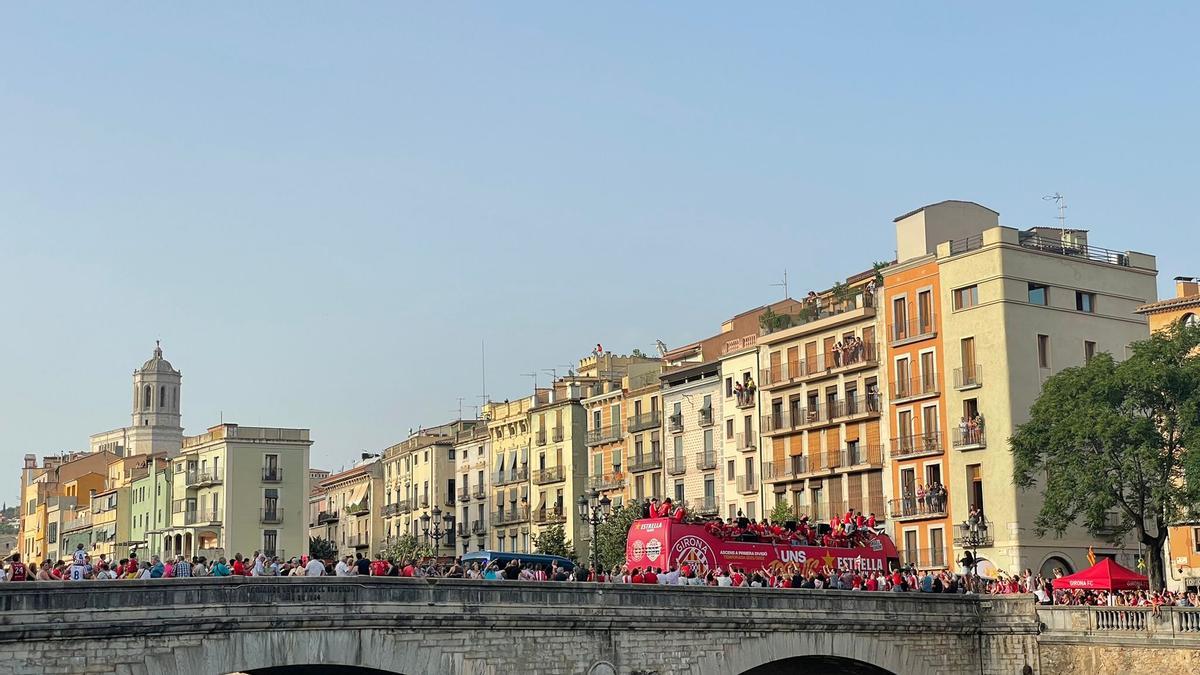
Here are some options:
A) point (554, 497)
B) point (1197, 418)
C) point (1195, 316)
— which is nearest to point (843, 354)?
point (1195, 316)

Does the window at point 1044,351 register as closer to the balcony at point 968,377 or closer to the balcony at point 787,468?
the balcony at point 968,377

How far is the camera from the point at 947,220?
76.4m

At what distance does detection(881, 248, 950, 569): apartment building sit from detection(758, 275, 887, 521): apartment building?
115 centimetres

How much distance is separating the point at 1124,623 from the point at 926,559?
79.2 feet

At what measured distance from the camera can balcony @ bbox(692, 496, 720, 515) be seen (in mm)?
86812

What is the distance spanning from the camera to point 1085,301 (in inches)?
2864

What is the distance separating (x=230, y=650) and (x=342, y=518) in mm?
100092

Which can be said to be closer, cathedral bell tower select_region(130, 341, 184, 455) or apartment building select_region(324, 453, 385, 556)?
apartment building select_region(324, 453, 385, 556)

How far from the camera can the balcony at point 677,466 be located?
9012cm

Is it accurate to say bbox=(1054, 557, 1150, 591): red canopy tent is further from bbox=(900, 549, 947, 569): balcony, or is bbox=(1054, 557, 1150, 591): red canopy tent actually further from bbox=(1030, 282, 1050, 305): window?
bbox=(1030, 282, 1050, 305): window

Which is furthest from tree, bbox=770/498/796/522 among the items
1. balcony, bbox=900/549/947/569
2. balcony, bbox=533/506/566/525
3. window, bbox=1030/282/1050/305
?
balcony, bbox=533/506/566/525

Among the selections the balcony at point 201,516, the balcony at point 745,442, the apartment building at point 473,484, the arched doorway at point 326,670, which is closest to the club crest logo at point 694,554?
the arched doorway at point 326,670

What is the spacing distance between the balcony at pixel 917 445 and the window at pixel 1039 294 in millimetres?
6874

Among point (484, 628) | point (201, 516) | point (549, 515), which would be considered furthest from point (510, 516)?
point (484, 628)
